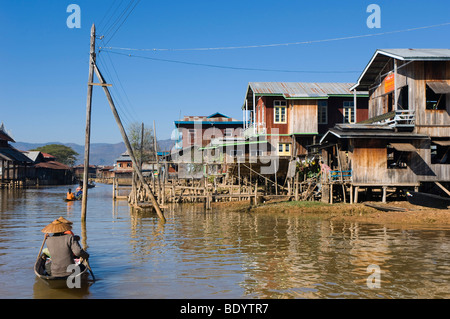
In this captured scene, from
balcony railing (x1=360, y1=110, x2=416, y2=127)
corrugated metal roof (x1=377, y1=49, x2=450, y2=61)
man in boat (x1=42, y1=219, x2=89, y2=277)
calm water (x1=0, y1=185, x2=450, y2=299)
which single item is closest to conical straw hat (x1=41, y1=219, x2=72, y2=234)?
man in boat (x1=42, y1=219, x2=89, y2=277)

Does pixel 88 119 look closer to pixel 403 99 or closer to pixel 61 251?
pixel 61 251

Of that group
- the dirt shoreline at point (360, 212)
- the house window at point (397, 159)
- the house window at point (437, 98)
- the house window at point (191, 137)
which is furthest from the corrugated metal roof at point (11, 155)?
the house window at point (437, 98)

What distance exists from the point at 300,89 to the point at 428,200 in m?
16.5

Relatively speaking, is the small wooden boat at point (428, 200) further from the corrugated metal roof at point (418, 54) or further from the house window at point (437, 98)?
the corrugated metal roof at point (418, 54)

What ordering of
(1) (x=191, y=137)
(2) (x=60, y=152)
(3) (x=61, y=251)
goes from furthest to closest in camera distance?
(2) (x=60, y=152) → (1) (x=191, y=137) → (3) (x=61, y=251)

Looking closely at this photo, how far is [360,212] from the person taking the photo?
2311cm

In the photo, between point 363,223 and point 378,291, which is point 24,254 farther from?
point 363,223

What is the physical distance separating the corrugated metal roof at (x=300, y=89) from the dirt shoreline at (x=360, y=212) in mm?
10865

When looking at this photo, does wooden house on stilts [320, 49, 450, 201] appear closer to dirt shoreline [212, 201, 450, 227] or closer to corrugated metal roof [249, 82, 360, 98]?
dirt shoreline [212, 201, 450, 227]

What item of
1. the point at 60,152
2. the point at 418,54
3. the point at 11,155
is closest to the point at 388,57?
the point at 418,54

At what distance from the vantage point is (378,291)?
30.8 ft

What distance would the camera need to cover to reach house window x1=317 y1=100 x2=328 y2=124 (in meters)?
35.3

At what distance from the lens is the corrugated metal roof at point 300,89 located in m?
34.6
